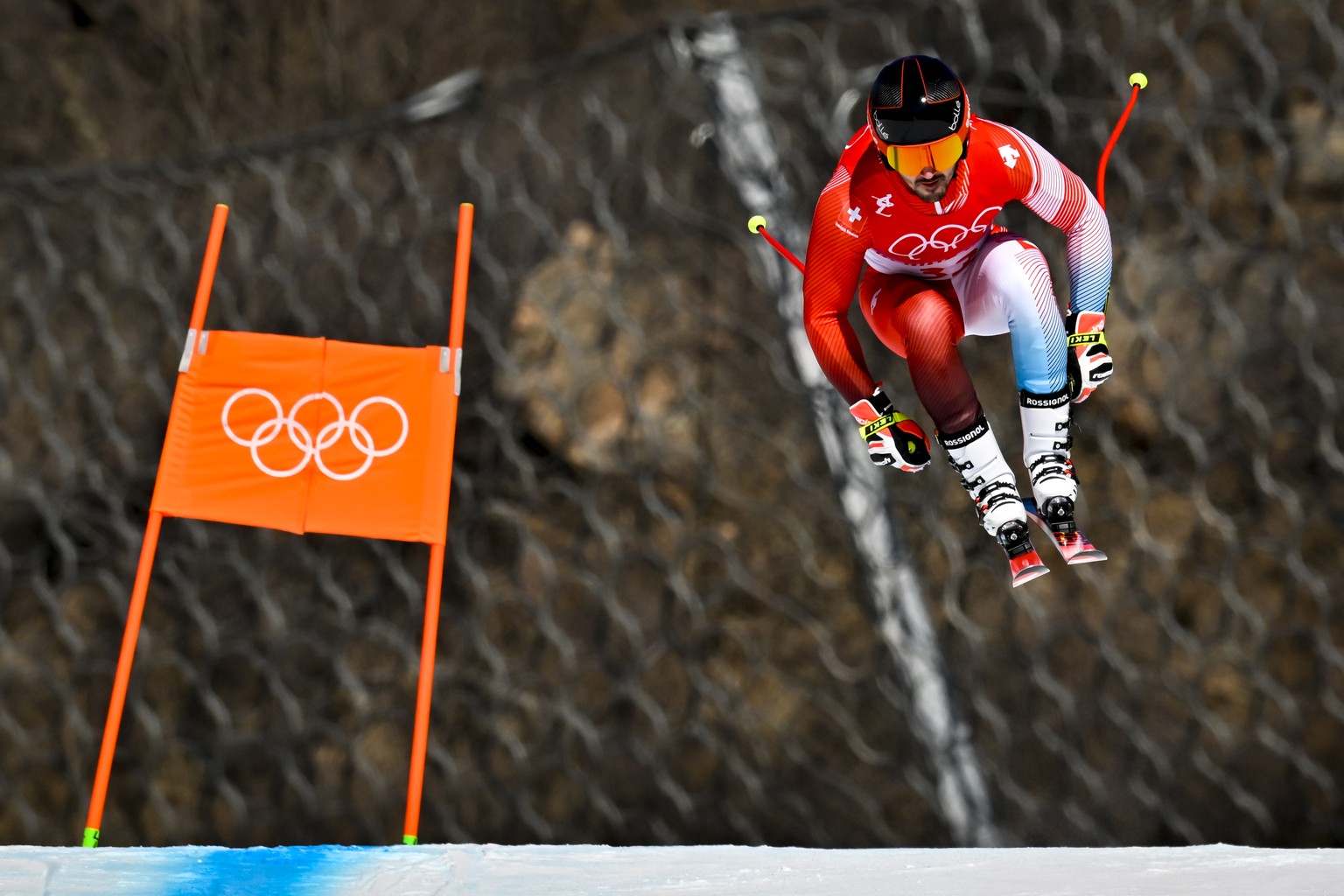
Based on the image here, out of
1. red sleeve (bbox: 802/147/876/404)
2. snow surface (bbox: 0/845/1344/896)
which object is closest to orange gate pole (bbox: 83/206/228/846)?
snow surface (bbox: 0/845/1344/896)

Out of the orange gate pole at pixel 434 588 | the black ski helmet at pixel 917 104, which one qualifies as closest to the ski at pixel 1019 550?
the black ski helmet at pixel 917 104

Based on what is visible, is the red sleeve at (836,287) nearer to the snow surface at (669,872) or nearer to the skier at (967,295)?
the skier at (967,295)

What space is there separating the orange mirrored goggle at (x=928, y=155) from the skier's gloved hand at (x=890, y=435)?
132 millimetres

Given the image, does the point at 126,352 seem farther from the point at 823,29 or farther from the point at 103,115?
the point at 823,29

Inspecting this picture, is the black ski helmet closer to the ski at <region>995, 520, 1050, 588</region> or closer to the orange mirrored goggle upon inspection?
the orange mirrored goggle

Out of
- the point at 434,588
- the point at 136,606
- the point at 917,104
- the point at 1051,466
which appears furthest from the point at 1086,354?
the point at 136,606

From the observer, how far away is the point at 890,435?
0.73 metres

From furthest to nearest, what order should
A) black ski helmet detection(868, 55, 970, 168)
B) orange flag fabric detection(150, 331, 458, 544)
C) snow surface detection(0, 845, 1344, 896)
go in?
orange flag fabric detection(150, 331, 458, 544)
snow surface detection(0, 845, 1344, 896)
black ski helmet detection(868, 55, 970, 168)

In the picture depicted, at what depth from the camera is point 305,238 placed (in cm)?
175

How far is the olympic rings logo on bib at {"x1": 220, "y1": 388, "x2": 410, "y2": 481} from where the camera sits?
50.2 inches

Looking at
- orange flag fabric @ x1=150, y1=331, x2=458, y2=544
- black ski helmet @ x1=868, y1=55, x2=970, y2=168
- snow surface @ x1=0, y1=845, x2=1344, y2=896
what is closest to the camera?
black ski helmet @ x1=868, y1=55, x2=970, y2=168

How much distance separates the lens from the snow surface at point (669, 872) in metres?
0.99

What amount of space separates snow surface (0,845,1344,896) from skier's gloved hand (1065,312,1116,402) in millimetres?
433

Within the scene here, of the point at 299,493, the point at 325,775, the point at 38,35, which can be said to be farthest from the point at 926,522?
the point at 38,35
